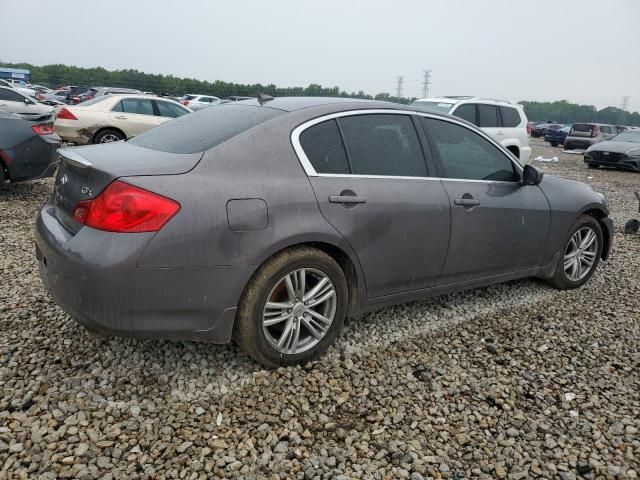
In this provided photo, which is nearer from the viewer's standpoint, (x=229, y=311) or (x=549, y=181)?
(x=229, y=311)

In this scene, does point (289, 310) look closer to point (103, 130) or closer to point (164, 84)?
point (103, 130)

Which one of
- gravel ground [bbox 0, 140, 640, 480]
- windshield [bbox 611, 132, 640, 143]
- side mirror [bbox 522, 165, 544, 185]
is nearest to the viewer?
gravel ground [bbox 0, 140, 640, 480]

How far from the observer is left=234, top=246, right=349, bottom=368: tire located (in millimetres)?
2688

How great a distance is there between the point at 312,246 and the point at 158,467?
1354 mm

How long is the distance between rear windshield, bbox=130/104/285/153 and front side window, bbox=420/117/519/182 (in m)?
1.18

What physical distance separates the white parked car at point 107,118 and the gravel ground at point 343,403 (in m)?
7.55

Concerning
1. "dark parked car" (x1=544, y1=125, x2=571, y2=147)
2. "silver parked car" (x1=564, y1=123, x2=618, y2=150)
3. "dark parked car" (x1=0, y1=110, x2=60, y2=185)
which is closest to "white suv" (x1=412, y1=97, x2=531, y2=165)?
"dark parked car" (x1=0, y1=110, x2=60, y2=185)

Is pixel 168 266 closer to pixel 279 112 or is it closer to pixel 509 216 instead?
pixel 279 112

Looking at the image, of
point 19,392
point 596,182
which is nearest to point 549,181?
point 19,392

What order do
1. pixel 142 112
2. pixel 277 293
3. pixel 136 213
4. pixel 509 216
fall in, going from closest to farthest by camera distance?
pixel 136 213 < pixel 277 293 < pixel 509 216 < pixel 142 112

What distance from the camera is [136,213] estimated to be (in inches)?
92.4

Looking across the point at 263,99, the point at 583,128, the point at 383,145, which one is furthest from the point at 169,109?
the point at 583,128

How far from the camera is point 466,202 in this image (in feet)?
11.4

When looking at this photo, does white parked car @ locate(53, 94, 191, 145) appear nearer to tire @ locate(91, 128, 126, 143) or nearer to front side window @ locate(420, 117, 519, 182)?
tire @ locate(91, 128, 126, 143)
